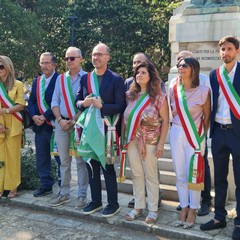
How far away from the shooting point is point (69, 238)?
459 centimetres

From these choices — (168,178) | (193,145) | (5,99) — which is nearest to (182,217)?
(193,145)

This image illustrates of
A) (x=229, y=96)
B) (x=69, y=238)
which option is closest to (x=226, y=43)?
(x=229, y=96)

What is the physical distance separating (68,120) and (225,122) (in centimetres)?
217

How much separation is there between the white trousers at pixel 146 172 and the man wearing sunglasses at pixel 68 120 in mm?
880

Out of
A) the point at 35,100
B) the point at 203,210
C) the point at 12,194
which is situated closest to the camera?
the point at 203,210

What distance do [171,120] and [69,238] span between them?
1855 millimetres

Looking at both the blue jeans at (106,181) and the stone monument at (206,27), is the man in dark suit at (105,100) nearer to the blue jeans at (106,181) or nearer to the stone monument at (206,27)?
the blue jeans at (106,181)

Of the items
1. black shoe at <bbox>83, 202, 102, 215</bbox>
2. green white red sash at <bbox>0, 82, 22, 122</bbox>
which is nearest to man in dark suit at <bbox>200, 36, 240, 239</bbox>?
black shoe at <bbox>83, 202, 102, 215</bbox>

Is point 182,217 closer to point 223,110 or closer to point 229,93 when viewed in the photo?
point 223,110

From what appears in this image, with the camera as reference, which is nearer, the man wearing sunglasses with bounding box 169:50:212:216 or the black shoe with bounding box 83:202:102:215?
the man wearing sunglasses with bounding box 169:50:212:216

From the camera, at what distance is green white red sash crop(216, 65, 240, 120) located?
425cm

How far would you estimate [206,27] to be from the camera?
23.3 ft

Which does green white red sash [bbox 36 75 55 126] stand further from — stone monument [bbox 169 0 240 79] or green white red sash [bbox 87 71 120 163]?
stone monument [bbox 169 0 240 79]

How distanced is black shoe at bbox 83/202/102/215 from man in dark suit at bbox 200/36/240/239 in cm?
143
